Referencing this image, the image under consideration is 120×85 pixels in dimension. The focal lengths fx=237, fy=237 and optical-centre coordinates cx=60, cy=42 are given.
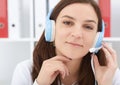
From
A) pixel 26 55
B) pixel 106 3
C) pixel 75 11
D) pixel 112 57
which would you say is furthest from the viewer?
pixel 26 55

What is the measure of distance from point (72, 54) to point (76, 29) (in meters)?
0.11

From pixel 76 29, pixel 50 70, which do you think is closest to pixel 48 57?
pixel 50 70

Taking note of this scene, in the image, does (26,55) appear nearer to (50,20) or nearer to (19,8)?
(19,8)

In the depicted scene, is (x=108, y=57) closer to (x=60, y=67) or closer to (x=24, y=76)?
(x=60, y=67)

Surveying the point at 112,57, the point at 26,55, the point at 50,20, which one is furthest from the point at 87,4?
the point at 26,55

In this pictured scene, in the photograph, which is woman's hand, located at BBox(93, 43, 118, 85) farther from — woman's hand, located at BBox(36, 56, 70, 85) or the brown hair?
woman's hand, located at BBox(36, 56, 70, 85)

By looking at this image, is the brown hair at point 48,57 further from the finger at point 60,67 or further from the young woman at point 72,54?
the finger at point 60,67

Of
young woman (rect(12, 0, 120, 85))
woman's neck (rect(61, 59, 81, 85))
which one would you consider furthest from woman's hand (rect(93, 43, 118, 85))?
woman's neck (rect(61, 59, 81, 85))

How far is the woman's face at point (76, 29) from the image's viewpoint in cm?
105

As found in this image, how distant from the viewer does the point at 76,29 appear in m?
1.05

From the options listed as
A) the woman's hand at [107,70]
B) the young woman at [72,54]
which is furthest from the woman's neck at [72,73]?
the woman's hand at [107,70]

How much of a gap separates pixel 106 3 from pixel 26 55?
0.81m

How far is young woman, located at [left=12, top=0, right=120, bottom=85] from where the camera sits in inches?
41.6

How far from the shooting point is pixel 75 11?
1061mm
